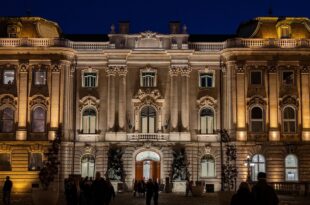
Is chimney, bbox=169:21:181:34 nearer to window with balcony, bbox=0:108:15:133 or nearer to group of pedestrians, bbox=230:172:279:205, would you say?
window with balcony, bbox=0:108:15:133

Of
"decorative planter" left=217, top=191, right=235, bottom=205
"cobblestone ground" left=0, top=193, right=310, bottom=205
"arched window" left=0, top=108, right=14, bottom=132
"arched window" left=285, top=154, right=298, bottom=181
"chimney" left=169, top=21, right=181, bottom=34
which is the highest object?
"chimney" left=169, top=21, right=181, bottom=34

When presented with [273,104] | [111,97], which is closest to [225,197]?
[273,104]

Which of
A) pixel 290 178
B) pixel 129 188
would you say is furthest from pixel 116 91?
pixel 290 178

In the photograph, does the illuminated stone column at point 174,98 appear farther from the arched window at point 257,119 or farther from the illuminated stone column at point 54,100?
the illuminated stone column at point 54,100

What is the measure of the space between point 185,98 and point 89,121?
937cm

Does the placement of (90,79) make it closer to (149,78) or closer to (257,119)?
(149,78)

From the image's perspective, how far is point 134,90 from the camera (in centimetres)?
5822

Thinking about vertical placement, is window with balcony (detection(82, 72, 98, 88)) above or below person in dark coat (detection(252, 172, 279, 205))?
above

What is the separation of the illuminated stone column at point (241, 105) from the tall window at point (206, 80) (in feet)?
10.4

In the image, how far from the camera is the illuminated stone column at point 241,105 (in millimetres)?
55281

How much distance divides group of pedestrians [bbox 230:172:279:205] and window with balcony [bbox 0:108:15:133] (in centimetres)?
4273

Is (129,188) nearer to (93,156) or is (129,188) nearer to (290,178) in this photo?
(93,156)

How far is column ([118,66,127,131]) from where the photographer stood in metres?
57.0

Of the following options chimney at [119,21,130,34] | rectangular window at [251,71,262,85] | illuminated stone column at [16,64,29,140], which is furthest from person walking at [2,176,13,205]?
rectangular window at [251,71,262,85]
